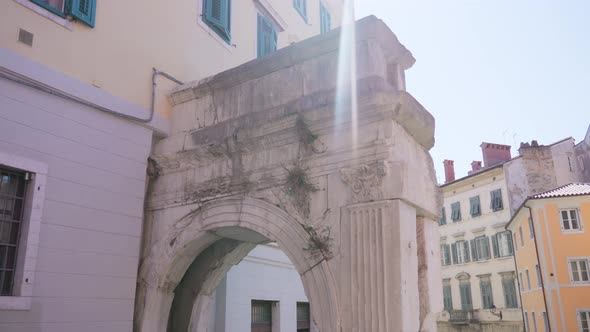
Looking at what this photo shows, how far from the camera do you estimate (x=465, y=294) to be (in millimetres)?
32156

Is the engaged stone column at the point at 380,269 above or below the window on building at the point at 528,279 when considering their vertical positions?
below

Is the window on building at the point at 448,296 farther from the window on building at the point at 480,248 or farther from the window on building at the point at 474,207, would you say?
the window on building at the point at 474,207

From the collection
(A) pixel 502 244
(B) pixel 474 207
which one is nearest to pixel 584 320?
(A) pixel 502 244

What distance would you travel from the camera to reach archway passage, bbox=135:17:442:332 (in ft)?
15.4

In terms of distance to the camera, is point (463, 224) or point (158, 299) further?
point (463, 224)

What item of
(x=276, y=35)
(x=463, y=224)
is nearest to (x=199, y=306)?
(x=276, y=35)

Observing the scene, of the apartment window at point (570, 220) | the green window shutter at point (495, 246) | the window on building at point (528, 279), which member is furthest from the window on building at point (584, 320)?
the green window shutter at point (495, 246)

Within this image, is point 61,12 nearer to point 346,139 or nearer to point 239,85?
point 239,85

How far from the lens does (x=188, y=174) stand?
6.41 metres

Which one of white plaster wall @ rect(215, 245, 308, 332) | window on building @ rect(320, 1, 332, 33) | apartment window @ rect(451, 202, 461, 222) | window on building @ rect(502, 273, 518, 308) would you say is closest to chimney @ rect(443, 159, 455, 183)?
apartment window @ rect(451, 202, 461, 222)

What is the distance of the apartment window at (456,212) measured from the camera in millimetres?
32891

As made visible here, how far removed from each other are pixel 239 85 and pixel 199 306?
115 inches

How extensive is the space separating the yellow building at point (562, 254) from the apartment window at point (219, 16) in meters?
18.1

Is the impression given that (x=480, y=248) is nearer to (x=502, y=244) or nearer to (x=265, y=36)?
(x=502, y=244)
